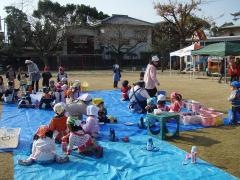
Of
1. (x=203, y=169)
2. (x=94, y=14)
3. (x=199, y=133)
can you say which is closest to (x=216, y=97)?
(x=199, y=133)

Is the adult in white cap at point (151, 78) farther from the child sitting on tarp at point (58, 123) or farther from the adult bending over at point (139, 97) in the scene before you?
the child sitting on tarp at point (58, 123)

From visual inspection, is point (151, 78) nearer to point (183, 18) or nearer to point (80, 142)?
point (80, 142)

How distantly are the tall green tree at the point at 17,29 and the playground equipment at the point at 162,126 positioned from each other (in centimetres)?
3412

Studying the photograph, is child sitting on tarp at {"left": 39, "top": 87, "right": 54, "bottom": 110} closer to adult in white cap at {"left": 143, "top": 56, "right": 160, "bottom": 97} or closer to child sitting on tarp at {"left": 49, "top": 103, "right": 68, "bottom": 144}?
adult in white cap at {"left": 143, "top": 56, "right": 160, "bottom": 97}

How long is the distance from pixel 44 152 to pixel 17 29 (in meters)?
36.5

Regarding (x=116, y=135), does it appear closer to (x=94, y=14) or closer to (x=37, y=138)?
(x=37, y=138)

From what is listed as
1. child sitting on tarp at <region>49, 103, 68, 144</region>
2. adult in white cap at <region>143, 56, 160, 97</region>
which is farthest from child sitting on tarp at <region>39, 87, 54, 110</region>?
child sitting on tarp at <region>49, 103, 68, 144</region>

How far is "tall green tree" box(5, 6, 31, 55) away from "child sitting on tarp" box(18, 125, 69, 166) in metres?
35.3

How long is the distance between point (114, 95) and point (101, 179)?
9544mm

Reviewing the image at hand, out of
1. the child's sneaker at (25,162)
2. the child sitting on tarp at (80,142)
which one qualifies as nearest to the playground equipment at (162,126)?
the child sitting on tarp at (80,142)

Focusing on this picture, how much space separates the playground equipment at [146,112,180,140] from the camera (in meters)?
7.29

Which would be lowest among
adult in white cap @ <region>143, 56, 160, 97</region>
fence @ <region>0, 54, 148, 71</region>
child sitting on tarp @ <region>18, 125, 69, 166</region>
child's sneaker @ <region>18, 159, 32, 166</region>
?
child's sneaker @ <region>18, 159, 32, 166</region>

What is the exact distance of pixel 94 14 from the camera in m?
46.9

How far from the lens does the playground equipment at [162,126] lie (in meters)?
7.29
